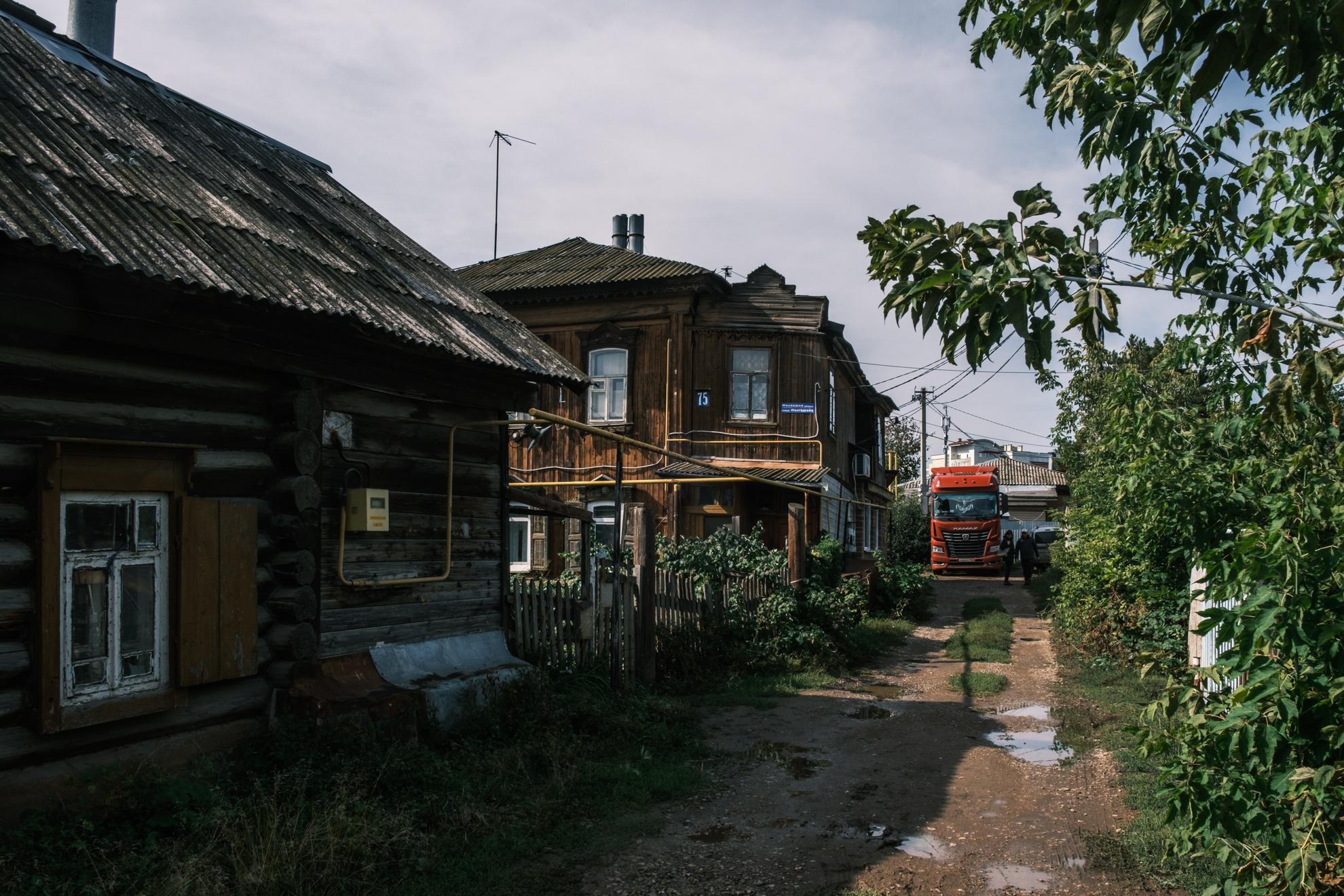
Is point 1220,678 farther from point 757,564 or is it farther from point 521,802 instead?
point 757,564

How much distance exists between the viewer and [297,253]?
7.60 metres

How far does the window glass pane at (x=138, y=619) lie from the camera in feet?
19.5

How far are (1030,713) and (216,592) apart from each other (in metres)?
8.19

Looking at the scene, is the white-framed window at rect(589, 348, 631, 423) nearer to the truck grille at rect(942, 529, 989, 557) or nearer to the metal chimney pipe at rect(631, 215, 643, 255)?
the metal chimney pipe at rect(631, 215, 643, 255)

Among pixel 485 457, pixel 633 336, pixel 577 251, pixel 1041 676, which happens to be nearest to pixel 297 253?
pixel 485 457

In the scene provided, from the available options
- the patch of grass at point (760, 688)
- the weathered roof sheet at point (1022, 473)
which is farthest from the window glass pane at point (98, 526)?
the weathered roof sheet at point (1022, 473)

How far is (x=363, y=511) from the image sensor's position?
293 inches

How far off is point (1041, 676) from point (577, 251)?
48.1ft

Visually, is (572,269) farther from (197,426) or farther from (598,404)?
(197,426)

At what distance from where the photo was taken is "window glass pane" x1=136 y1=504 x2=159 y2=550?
19.8 feet

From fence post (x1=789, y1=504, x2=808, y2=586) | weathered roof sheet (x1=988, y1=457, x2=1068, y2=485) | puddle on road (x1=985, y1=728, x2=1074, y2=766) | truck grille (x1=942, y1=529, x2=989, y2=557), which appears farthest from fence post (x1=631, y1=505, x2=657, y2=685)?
weathered roof sheet (x1=988, y1=457, x2=1068, y2=485)

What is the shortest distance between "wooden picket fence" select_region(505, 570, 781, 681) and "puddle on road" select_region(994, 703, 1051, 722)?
12.3 feet

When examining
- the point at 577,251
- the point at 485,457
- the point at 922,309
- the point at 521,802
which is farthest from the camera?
the point at 577,251

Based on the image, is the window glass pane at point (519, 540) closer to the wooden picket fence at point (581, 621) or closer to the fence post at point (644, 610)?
the wooden picket fence at point (581, 621)
